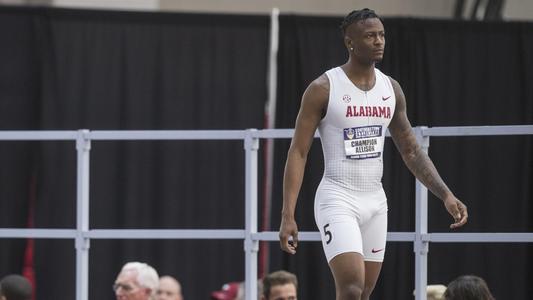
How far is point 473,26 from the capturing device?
941cm

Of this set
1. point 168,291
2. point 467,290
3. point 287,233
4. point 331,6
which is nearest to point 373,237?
point 287,233

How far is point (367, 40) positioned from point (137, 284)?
3.16m

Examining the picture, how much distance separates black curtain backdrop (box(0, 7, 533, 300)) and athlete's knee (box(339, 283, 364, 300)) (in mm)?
4754

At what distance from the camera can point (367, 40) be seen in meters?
4.76

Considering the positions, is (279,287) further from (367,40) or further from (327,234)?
(367,40)

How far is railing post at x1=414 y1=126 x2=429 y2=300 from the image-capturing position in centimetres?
548

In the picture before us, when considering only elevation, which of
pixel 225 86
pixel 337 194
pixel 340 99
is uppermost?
pixel 225 86

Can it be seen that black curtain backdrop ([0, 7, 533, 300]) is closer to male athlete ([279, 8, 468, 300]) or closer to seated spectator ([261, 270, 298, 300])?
seated spectator ([261, 270, 298, 300])

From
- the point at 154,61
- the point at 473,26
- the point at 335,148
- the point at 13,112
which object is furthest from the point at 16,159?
the point at 335,148

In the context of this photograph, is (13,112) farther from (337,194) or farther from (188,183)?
(337,194)

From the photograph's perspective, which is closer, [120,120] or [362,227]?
[362,227]

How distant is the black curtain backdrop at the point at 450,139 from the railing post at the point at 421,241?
143 inches

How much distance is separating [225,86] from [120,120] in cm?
91

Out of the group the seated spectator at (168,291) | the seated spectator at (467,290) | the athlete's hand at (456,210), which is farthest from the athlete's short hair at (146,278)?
the athlete's hand at (456,210)
